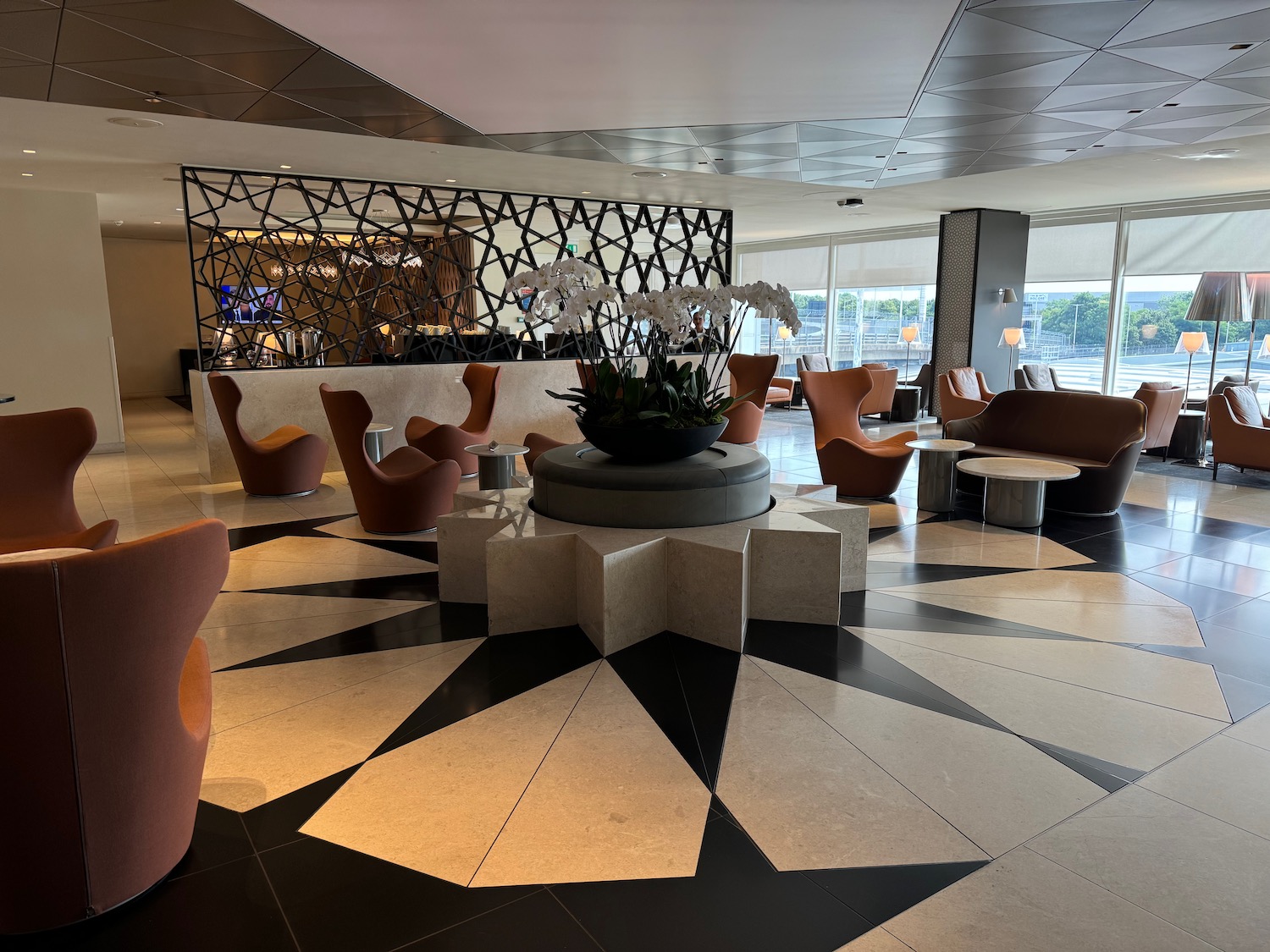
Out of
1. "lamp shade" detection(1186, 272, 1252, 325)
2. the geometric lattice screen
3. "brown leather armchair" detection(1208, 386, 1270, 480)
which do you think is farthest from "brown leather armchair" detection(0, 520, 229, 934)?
"lamp shade" detection(1186, 272, 1252, 325)

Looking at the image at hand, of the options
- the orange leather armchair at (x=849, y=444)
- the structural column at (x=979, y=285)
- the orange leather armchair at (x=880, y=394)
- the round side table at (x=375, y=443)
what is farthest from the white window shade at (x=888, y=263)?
the round side table at (x=375, y=443)

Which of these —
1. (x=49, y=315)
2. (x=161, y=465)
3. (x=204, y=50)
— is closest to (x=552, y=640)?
(x=204, y=50)

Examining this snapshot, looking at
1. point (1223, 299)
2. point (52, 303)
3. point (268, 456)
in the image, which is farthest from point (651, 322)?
point (52, 303)

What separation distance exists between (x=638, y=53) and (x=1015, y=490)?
4102 millimetres

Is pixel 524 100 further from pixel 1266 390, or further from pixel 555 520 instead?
pixel 1266 390

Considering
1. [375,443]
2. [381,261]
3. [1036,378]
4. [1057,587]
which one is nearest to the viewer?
[1057,587]

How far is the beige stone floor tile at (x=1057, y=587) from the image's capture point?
4.73 metres

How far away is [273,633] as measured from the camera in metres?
4.22

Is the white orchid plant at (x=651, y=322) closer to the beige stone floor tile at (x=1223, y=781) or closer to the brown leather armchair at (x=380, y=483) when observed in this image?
the brown leather armchair at (x=380, y=483)

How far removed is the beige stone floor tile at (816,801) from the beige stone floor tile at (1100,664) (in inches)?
43.4

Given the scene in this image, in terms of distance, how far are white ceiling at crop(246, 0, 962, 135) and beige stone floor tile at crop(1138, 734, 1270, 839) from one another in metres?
3.42

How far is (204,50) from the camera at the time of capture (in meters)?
4.49

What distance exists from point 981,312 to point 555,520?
10758mm

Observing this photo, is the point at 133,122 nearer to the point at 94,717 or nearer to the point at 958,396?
the point at 94,717
